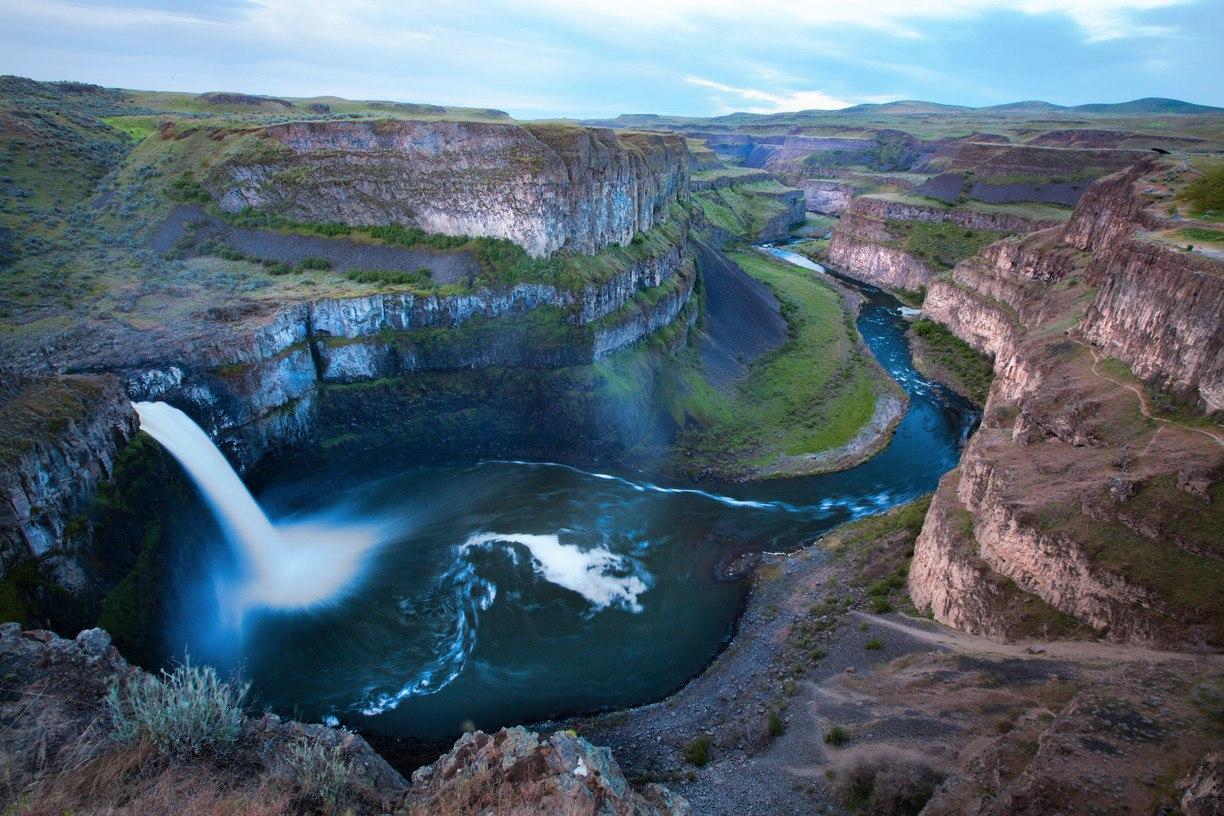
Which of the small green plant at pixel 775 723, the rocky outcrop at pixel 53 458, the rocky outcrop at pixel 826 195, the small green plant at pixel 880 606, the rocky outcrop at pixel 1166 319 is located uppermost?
the rocky outcrop at pixel 826 195

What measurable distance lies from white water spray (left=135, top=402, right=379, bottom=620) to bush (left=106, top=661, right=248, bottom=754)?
13.3 meters

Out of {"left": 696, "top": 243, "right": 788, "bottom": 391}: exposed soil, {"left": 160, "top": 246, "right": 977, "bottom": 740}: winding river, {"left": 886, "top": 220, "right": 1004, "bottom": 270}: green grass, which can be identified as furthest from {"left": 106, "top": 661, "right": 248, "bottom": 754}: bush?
{"left": 886, "top": 220, "right": 1004, "bottom": 270}: green grass

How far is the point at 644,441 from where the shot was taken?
4350 cm

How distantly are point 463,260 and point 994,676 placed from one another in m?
40.2

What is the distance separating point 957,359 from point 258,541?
199 ft

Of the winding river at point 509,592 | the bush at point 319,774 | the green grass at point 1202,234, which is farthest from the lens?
the green grass at point 1202,234

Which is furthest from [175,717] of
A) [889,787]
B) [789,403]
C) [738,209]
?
[738,209]

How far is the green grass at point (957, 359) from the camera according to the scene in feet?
182

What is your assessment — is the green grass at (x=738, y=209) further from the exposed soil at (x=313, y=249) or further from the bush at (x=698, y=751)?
the bush at (x=698, y=751)

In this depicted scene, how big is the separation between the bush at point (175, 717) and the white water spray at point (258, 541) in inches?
523

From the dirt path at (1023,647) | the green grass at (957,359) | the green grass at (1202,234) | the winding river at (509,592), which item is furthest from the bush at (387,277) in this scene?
the green grass at (1202,234)

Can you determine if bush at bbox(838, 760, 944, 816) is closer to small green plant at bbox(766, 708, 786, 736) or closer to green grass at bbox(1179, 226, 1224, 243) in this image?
small green plant at bbox(766, 708, 786, 736)

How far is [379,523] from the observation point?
34.6 m

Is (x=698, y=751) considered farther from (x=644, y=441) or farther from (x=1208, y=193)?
(x=1208, y=193)
